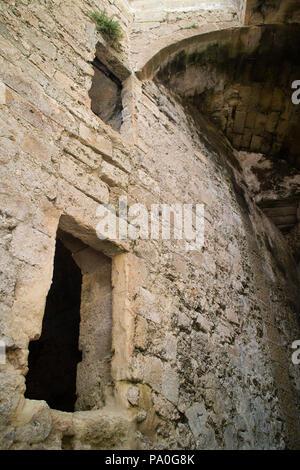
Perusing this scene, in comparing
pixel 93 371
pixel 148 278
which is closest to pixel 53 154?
pixel 148 278

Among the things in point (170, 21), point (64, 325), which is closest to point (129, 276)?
point (64, 325)

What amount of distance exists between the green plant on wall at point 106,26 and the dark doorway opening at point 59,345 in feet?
7.91

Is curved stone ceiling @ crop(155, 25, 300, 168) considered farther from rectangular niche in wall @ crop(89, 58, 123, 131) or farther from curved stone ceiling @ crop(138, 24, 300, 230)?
rectangular niche in wall @ crop(89, 58, 123, 131)

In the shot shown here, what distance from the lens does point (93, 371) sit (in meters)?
2.08

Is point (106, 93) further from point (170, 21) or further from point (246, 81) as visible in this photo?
point (246, 81)

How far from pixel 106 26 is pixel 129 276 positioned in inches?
96.6

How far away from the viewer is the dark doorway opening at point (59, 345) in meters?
4.62

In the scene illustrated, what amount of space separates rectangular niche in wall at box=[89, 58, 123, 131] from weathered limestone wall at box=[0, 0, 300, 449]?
19cm

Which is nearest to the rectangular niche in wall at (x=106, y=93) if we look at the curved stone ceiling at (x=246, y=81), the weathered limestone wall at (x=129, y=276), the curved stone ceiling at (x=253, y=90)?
the weathered limestone wall at (x=129, y=276)

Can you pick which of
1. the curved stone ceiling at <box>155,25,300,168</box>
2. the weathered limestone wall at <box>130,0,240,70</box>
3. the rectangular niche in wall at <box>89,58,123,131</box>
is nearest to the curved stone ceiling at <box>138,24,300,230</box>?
the curved stone ceiling at <box>155,25,300,168</box>

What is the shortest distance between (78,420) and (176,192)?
2.05 meters

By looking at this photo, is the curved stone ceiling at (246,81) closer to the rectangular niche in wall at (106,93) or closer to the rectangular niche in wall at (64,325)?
the rectangular niche in wall at (106,93)

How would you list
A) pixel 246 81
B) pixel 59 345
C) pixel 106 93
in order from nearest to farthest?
pixel 106 93, pixel 246 81, pixel 59 345

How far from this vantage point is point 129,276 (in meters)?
2.23
